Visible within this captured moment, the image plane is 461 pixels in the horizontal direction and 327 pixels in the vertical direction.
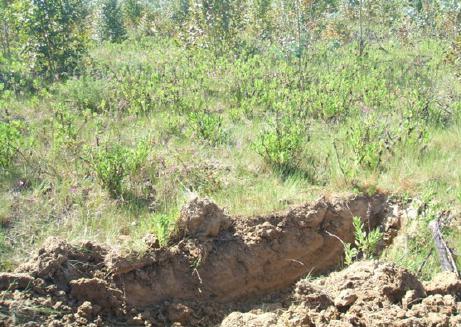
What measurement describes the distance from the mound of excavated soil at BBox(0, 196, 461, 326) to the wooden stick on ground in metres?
0.38

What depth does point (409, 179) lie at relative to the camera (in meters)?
4.50

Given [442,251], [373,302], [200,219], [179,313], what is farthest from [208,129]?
[373,302]

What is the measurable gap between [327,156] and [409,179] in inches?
30.4

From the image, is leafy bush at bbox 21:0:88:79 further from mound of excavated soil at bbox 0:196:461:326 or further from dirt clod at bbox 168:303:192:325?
dirt clod at bbox 168:303:192:325

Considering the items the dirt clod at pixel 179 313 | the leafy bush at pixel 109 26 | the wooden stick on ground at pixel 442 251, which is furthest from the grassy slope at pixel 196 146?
the leafy bush at pixel 109 26

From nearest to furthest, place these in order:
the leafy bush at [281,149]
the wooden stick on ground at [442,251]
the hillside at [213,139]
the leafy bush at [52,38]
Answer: the wooden stick on ground at [442,251] < the hillside at [213,139] < the leafy bush at [281,149] < the leafy bush at [52,38]

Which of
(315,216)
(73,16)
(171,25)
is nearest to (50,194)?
(315,216)

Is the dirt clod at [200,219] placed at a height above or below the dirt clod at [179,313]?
above

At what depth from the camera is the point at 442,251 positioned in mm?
3391

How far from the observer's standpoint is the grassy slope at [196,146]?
12.8ft

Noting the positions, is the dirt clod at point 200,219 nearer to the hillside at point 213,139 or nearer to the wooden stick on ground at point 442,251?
the hillside at point 213,139

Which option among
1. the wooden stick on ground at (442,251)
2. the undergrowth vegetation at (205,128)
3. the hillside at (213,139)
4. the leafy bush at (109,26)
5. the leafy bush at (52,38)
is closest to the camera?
the wooden stick on ground at (442,251)

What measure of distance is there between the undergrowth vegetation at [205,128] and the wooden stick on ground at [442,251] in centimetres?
21

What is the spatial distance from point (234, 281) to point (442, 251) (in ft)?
4.77
